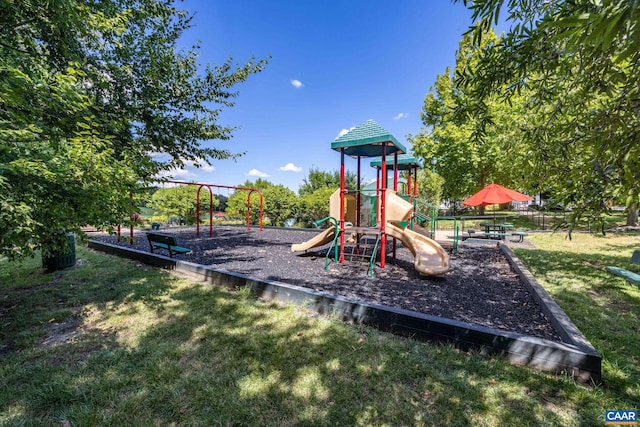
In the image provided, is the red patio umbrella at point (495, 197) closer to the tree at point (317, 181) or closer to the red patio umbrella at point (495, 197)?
the red patio umbrella at point (495, 197)

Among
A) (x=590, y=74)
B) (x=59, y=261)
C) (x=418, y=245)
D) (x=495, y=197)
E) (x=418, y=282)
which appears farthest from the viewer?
(x=495, y=197)

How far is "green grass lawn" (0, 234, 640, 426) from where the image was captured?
82.7 inches

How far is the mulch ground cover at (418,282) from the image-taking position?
3.77 m

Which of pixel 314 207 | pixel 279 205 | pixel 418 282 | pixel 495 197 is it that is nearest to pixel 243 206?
pixel 279 205

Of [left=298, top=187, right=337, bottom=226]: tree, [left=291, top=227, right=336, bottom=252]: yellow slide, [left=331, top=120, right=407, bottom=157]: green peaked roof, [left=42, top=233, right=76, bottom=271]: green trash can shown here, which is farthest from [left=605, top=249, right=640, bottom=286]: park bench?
[left=298, top=187, right=337, bottom=226]: tree

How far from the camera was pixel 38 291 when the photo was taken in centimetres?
479

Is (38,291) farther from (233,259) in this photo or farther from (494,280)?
(494,280)

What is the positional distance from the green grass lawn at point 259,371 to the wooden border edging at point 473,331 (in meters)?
A: 0.14

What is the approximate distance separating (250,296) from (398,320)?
2.37 metres

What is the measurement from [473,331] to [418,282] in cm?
236

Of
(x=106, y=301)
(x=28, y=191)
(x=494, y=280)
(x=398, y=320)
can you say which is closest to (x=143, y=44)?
(x=28, y=191)

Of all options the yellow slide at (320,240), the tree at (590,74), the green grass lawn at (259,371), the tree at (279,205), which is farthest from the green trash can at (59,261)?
the tree at (279,205)

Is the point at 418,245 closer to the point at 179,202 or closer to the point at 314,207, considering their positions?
the point at 314,207

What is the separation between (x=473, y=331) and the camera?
9.61 feet
